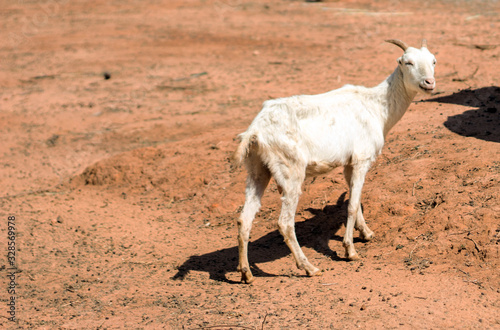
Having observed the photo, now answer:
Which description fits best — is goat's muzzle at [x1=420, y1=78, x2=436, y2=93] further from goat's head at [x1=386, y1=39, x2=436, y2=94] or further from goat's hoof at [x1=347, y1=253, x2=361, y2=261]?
goat's hoof at [x1=347, y1=253, x2=361, y2=261]

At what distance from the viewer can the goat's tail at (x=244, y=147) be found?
211 inches

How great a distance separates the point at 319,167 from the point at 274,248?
143 centimetres

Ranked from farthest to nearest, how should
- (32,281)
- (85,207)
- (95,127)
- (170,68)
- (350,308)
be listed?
(170,68) < (95,127) < (85,207) < (32,281) < (350,308)

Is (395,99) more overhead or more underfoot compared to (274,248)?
more overhead

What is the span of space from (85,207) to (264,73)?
6.84m

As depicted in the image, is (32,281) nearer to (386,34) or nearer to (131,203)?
(131,203)

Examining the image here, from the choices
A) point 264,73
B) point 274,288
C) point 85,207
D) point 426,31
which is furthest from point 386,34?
point 274,288

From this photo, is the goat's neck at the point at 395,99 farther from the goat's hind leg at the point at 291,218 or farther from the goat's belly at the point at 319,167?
the goat's hind leg at the point at 291,218

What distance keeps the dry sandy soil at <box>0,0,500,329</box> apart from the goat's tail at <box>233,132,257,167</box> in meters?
1.37

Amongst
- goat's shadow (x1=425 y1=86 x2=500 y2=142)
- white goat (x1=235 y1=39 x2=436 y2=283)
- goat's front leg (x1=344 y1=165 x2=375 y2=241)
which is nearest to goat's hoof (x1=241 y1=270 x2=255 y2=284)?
white goat (x1=235 y1=39 x2=436 y2=283)

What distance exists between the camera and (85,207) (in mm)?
8062

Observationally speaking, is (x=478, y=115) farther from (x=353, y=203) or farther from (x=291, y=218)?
(x=291, y=218)

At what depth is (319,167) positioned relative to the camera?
18.9ft

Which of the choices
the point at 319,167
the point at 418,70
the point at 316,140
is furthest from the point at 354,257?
the point at 418,70
